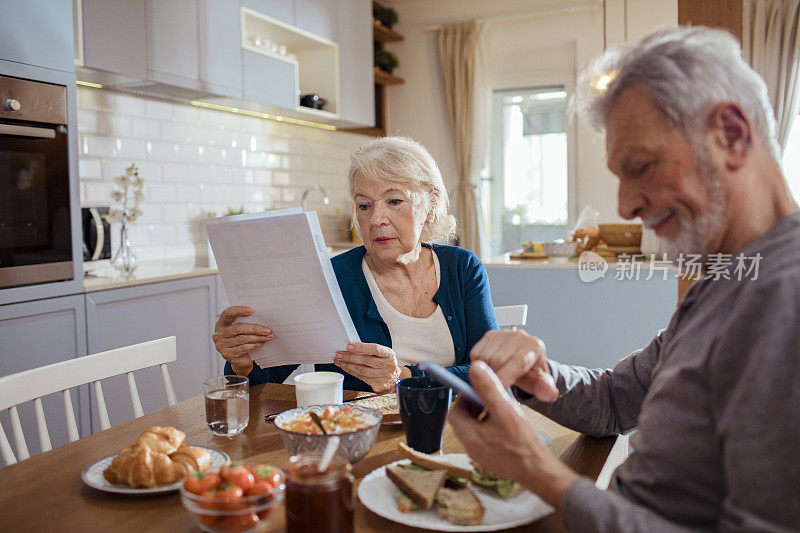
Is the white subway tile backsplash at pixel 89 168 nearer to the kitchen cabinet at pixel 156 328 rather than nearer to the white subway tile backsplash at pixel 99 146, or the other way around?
the white subway tile backsplash at pixel 99 146

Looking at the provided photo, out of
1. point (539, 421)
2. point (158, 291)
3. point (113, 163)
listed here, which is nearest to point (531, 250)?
point (158, 291)

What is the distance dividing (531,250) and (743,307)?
126 inches

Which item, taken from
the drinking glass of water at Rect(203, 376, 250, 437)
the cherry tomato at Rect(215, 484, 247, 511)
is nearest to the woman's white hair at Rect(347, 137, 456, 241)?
the drinking glass of water at Rect(203, 376, 250, 437)

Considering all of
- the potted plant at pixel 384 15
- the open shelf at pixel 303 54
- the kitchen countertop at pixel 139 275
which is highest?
the potted plant at pixel 384 15

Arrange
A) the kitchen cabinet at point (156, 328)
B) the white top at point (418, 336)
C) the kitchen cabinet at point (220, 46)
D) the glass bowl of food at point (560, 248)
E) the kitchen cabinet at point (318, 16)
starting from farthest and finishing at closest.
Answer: the kitchen cabinet at point (318, 16), the glass bowl of food at point (560, 248), the kitchen cabinet at point (220, 46), the kitchen cabinet at point (156, 328), the white top at point (418, 336)

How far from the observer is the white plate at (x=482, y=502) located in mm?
847

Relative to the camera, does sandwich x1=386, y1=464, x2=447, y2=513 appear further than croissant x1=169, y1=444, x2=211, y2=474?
No

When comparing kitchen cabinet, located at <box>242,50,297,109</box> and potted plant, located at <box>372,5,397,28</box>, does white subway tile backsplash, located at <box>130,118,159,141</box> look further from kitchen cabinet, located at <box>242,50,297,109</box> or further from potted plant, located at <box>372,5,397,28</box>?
potted plant, located at <box>372,5,397,28</box>

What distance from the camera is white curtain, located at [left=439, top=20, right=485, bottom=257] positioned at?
5738 millimetres

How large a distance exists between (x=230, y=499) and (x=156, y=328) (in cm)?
240

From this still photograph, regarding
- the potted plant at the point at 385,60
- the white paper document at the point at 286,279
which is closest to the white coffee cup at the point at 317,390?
the white paper document at the point at 286,279

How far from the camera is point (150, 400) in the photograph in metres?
2.95

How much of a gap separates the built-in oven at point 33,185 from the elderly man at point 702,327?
84.4 inches

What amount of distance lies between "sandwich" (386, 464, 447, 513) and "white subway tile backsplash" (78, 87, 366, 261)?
9.36 ft
